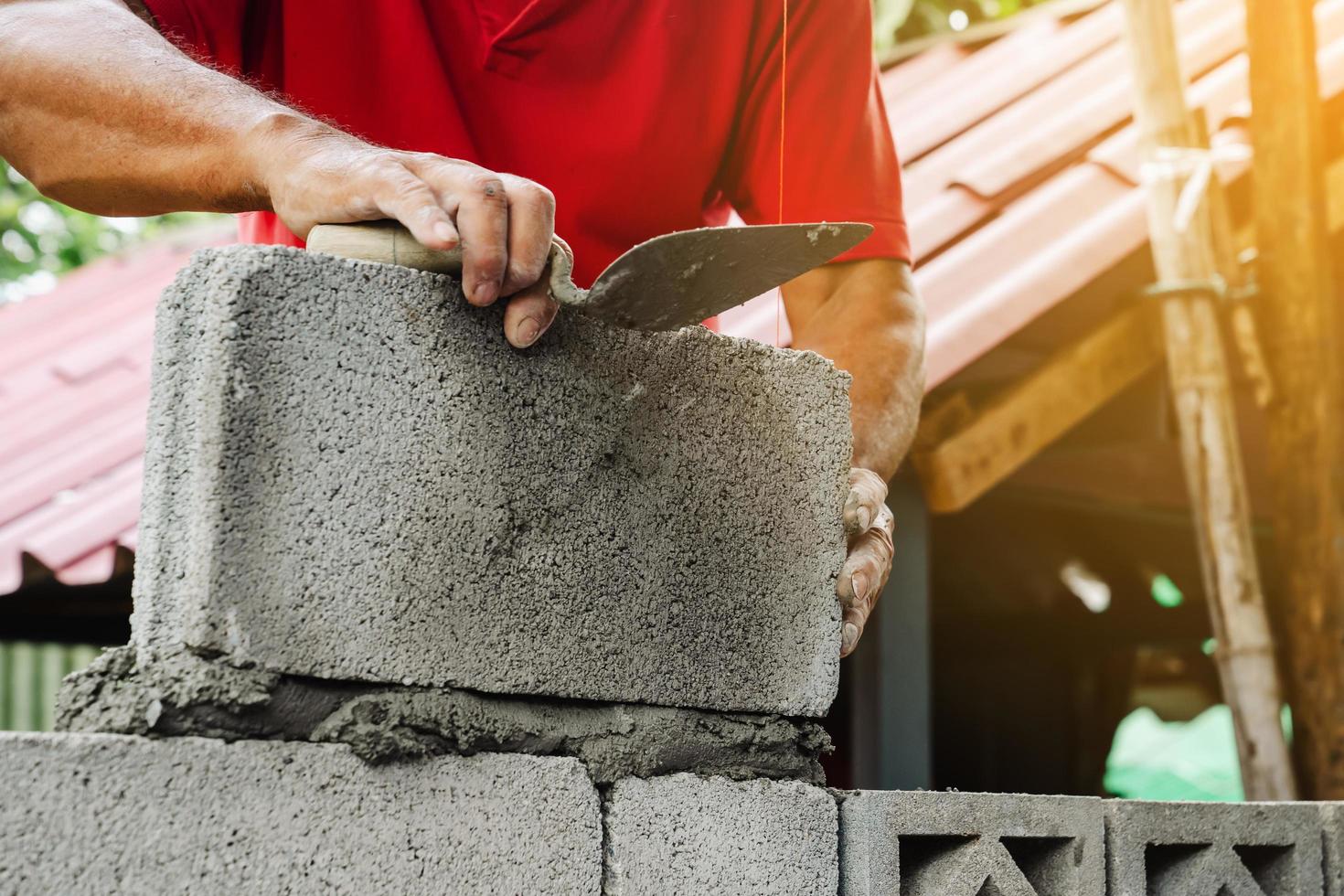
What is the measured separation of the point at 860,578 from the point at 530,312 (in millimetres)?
642

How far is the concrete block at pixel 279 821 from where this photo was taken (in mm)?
1231

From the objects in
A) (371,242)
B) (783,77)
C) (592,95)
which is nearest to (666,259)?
(371,242)

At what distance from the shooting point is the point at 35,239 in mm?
10820

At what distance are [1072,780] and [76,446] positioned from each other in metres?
5.36

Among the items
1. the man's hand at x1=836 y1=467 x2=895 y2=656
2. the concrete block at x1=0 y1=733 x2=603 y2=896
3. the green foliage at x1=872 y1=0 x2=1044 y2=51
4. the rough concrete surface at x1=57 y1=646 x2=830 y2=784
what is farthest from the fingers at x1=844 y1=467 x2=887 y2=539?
the green foliage at x1=872 y1=0 x2=1044 y2=51

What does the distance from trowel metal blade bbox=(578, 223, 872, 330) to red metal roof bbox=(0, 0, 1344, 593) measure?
1.78m

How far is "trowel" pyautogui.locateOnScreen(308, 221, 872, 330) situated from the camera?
1438 mm

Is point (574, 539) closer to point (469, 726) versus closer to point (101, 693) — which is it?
point (469, 726)

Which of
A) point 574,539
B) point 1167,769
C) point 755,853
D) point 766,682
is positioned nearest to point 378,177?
point 574,539

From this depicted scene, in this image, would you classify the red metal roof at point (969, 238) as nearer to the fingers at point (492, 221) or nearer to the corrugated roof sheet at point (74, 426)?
the corrugated roof sheet at point (74, 426)

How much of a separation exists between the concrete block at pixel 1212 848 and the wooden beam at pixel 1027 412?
142cm

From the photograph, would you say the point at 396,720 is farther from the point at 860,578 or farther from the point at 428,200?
the point at 860,578

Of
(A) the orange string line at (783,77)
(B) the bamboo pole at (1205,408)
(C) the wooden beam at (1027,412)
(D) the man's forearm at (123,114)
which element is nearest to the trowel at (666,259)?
(D) the man's forearm at (123,114)

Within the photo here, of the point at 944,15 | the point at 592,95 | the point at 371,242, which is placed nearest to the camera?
the point at 371,242
